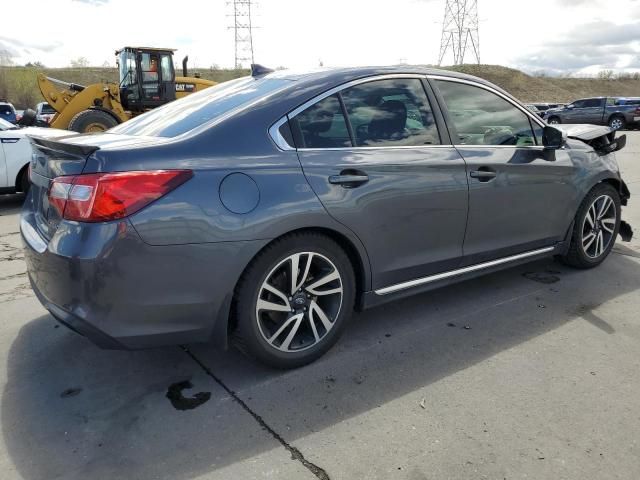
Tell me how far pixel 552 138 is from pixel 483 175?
0.86 metres

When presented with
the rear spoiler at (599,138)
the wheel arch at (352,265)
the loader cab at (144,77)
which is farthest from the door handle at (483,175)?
the loader cab at (144,77)

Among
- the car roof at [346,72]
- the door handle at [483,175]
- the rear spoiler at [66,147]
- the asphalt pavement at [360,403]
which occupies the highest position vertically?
the car roof at [346,72]

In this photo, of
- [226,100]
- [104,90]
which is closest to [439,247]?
[226,100]

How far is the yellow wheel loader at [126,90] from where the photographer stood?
1341 cm

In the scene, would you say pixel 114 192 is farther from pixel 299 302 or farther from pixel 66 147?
pixel 299 302

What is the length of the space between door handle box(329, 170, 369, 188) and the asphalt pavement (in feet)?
3.36

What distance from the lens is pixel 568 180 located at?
4.21 m

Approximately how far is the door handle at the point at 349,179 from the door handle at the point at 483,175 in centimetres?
89

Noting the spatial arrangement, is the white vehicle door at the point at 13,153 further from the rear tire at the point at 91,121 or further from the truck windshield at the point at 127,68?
the truck windshield at the point at 127,68

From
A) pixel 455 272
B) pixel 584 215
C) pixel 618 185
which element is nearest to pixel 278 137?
pixel 455 272

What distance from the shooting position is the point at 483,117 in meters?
3.78

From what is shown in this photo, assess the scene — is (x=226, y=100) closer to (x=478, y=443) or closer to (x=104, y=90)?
(x=478, y=443)

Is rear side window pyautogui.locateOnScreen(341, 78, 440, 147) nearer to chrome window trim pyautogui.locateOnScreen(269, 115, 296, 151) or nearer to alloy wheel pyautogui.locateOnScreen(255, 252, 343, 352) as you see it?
chrome window trim pyautogui.locateOnScreen(269, 115, 296, 151)

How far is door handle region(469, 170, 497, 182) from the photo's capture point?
3.54 metres
